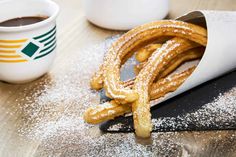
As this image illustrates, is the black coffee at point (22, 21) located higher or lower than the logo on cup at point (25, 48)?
higher

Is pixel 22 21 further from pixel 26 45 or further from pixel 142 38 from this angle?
pixel 142 38

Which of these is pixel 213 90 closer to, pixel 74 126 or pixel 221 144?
pixel 221 144

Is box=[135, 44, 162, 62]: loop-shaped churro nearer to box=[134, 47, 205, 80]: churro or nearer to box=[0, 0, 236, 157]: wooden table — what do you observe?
box=[134, 47, 205, 80]: churro

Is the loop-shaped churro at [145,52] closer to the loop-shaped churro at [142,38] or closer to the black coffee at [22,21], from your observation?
the loop-shaped churro at [142,38]

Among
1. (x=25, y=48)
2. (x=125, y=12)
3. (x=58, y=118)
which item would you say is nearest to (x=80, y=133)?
(x=58, y=118)

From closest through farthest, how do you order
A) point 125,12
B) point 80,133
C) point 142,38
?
point 80,133
point 142,38
point 125,12

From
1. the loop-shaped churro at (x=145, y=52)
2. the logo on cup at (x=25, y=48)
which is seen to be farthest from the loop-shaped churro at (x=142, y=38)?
the logo on cup at (x=25, y=48)
